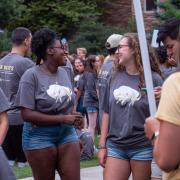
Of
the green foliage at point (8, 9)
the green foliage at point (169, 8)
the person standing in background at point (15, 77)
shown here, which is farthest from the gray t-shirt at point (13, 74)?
the green foliage at point (8, 9)

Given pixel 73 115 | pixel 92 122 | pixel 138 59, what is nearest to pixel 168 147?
pixel 138 59

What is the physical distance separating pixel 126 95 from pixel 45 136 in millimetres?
892

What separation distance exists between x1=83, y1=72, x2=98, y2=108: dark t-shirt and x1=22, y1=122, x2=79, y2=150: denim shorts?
8.20m

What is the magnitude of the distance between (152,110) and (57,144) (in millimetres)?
2402

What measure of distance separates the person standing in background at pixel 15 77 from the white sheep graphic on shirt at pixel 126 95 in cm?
322

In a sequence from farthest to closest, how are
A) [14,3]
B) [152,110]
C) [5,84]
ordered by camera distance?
[14,3] < [5,84] < [152,110]

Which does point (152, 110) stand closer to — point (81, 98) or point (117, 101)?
point (117, 101)

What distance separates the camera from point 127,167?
245 inches

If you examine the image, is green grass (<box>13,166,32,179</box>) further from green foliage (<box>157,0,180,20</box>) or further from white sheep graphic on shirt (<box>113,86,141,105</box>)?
green foliage (<box>157,0,180,20</box>)

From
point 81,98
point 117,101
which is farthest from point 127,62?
point 81,98

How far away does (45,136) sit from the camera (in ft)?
21.3

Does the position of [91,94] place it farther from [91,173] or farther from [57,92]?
[57,92]

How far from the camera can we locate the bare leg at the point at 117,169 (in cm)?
617

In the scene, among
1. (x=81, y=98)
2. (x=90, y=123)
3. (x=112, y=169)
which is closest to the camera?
(x=112, y=169)
